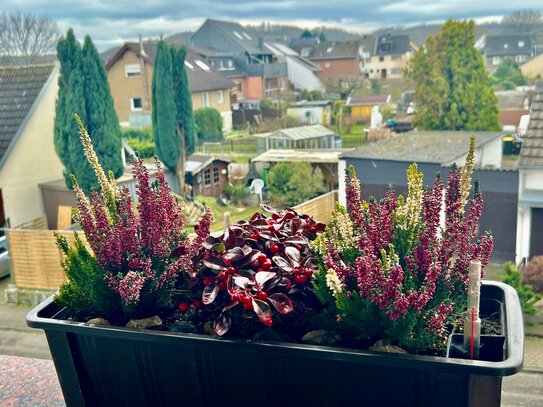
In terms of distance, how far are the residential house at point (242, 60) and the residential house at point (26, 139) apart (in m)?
22.0

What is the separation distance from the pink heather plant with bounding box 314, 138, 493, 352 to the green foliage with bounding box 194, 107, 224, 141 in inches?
929

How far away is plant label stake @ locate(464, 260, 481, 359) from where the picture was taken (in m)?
1.24

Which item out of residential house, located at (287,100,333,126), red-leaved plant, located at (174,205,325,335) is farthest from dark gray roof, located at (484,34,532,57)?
red-leaved plant, located at (174,205,325,335)

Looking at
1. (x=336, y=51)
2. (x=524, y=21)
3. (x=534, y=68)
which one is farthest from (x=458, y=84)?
(x=524, y=21)

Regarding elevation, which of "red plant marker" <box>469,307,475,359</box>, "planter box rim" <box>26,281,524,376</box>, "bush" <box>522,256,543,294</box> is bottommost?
"bush" <box>522,256,543,294</box>

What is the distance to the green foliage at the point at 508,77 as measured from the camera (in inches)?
1190

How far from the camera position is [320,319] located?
57.0 inches

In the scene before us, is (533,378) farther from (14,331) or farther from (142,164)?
(14,331)

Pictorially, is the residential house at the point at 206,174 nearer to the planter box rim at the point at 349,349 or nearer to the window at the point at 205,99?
the window at the point at 205,99

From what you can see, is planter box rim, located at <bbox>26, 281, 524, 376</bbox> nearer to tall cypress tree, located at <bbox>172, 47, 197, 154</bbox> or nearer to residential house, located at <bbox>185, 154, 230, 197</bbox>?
residential house, located at <bbox>185, 154, 230, 197</bbox>

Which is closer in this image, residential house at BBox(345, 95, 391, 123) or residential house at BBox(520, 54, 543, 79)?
residential house at BBox(345, 95, 391, 123)

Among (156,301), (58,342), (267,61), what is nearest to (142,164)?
(156,301)

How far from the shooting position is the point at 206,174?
50.2ft

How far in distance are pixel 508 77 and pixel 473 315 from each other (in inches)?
1370
